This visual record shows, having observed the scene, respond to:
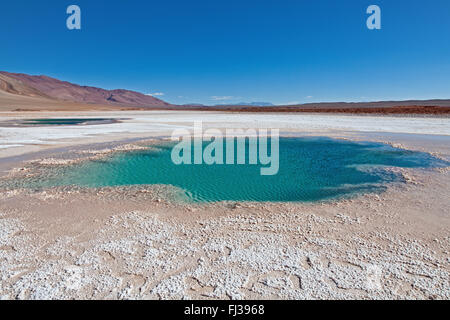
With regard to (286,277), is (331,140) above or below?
above

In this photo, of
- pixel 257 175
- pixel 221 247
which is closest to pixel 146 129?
pixel 257 175

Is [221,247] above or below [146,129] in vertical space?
below

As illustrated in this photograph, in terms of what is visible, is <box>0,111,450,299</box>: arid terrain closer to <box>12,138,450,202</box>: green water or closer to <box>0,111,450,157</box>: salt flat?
<box>12,138,450,202</box>: green water

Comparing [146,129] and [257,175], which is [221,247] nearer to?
[257,175]

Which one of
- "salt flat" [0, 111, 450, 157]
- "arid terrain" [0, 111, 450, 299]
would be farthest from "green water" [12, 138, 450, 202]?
"salt flat" [0, 111, 450, 157]

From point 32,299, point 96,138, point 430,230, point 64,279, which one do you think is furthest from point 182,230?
point 96,138
